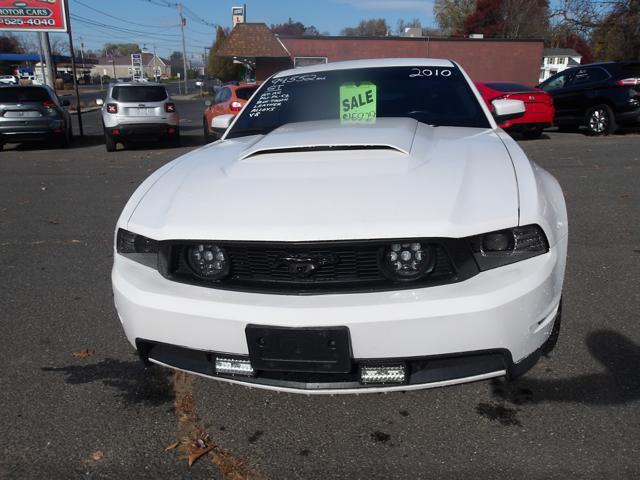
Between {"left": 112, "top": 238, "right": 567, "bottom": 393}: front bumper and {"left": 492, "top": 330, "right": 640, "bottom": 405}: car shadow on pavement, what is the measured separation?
52 cm

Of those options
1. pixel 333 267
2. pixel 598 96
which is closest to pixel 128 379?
pixel 333 267

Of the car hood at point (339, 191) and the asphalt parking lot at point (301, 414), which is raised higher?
the car hood at point (339, 191)

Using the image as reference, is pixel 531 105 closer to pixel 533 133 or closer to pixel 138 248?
pixel 533 133

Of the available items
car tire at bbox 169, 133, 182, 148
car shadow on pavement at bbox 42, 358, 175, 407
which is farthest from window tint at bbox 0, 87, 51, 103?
car shadow on pavement at bbox 42, 358, 175, 407

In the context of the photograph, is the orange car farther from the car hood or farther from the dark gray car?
the car hood

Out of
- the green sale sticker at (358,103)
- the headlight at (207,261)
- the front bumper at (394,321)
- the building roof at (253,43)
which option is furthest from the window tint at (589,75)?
the building roof at (253,43)

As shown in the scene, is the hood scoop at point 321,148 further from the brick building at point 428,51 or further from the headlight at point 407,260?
the brick building at point 428,51

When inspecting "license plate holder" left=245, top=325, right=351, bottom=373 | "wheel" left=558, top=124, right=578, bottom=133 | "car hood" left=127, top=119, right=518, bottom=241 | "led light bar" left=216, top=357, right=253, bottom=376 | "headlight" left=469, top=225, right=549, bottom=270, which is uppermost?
"car hood" left=127, top=119, right=518, bottom=241

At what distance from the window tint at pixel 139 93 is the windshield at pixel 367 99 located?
1004cm

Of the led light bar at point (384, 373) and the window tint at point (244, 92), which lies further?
the window tint at point (244, 92)

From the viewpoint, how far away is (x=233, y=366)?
221 cm

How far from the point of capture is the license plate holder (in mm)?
2008

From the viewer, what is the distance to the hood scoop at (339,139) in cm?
266

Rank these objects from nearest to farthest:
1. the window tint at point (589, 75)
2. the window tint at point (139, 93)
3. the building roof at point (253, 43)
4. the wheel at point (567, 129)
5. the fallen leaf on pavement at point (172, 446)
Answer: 1. the fallen leaf on pavement at point (172, 446)
2. the window tint at point (589, 75)
3. the window tint at point (139, 93)
4. the wheel at point (567, 129)
5. the building roof at point (253, 43)
